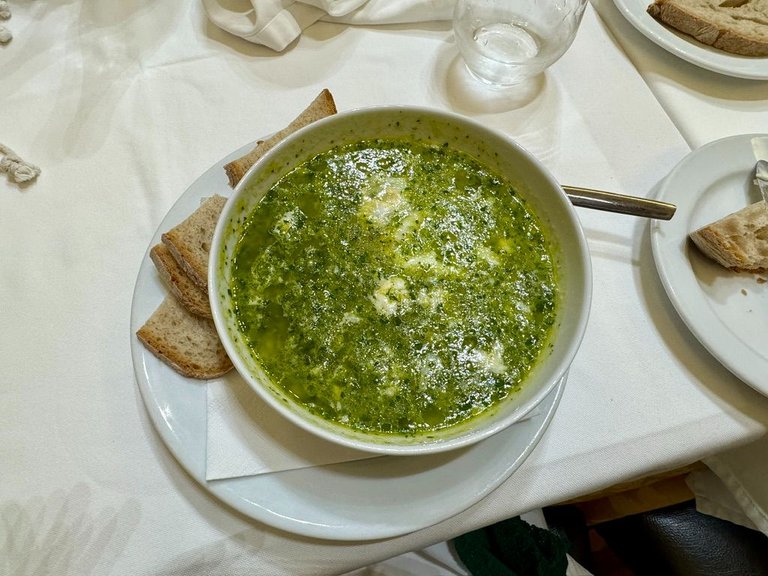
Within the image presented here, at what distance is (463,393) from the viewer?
1144 mm

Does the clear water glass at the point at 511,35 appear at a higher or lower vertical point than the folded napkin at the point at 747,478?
higher

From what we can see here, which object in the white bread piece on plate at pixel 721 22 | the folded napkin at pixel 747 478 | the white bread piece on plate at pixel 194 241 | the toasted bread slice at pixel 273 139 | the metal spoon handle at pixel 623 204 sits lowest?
the folded napkin at pixel 747 478

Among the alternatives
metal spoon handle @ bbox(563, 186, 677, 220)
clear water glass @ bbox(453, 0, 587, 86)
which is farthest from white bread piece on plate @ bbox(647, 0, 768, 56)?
metal spoon handle @ bbox(563, 186, 677, 220)

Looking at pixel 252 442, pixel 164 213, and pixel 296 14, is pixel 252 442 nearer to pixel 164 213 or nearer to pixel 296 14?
pixel 164 213

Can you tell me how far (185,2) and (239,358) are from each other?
1.41 metres

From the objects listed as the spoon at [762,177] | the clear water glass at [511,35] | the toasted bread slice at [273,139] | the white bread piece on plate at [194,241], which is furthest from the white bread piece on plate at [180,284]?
the spoon at [762,177]

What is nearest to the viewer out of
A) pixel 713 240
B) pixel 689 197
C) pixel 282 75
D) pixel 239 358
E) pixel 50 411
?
pixel 239 358

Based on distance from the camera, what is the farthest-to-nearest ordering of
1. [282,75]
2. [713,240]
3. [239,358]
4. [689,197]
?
[282,75]
[689,197]
[713,240]
[239,358]

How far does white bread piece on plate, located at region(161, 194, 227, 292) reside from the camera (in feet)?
3.91

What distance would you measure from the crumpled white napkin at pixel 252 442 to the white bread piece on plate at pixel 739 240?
3.35ft

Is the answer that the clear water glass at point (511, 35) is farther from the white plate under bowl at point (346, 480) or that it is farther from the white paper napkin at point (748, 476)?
the white paper napkin at point (748, 476)

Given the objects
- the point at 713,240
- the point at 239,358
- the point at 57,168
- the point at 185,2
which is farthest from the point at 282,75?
the point at 713,240

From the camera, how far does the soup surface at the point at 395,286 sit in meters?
1.14

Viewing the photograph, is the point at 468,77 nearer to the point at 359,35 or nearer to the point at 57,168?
the point at 359,35
